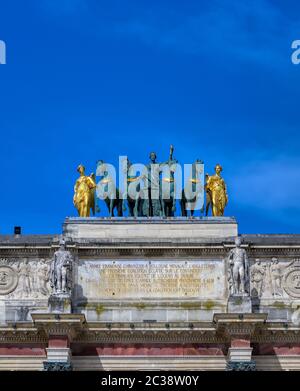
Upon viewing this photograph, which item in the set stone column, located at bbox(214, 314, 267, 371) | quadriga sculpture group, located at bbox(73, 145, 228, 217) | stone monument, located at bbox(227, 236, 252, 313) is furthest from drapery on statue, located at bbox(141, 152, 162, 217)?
stone column, located at bbox(214, 314, 267, 371)

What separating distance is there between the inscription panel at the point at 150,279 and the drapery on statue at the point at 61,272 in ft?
3.68

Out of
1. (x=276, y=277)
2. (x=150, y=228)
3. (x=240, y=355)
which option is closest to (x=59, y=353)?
(x=240, y=355)

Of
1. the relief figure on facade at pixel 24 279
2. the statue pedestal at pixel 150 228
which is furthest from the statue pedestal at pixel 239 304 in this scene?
the relief figure on facade at pixel 24 279

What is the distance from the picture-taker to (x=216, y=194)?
46.2 metres

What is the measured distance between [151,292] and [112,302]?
156cm

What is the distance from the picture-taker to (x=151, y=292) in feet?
144

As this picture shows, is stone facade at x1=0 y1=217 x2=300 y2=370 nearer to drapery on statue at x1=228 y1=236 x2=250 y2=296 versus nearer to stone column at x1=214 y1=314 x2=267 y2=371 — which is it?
stone column at x1=214 y1=314 x2=267 y2=371

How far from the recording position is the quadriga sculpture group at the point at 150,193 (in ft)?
151

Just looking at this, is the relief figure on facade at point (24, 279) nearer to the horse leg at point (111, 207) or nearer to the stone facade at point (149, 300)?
the stone facade at point (149, 300)

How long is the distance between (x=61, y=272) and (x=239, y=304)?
676 centimetres

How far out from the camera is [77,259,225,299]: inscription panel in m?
43.9

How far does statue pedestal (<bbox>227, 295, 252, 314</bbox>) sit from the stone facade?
0.04 m
